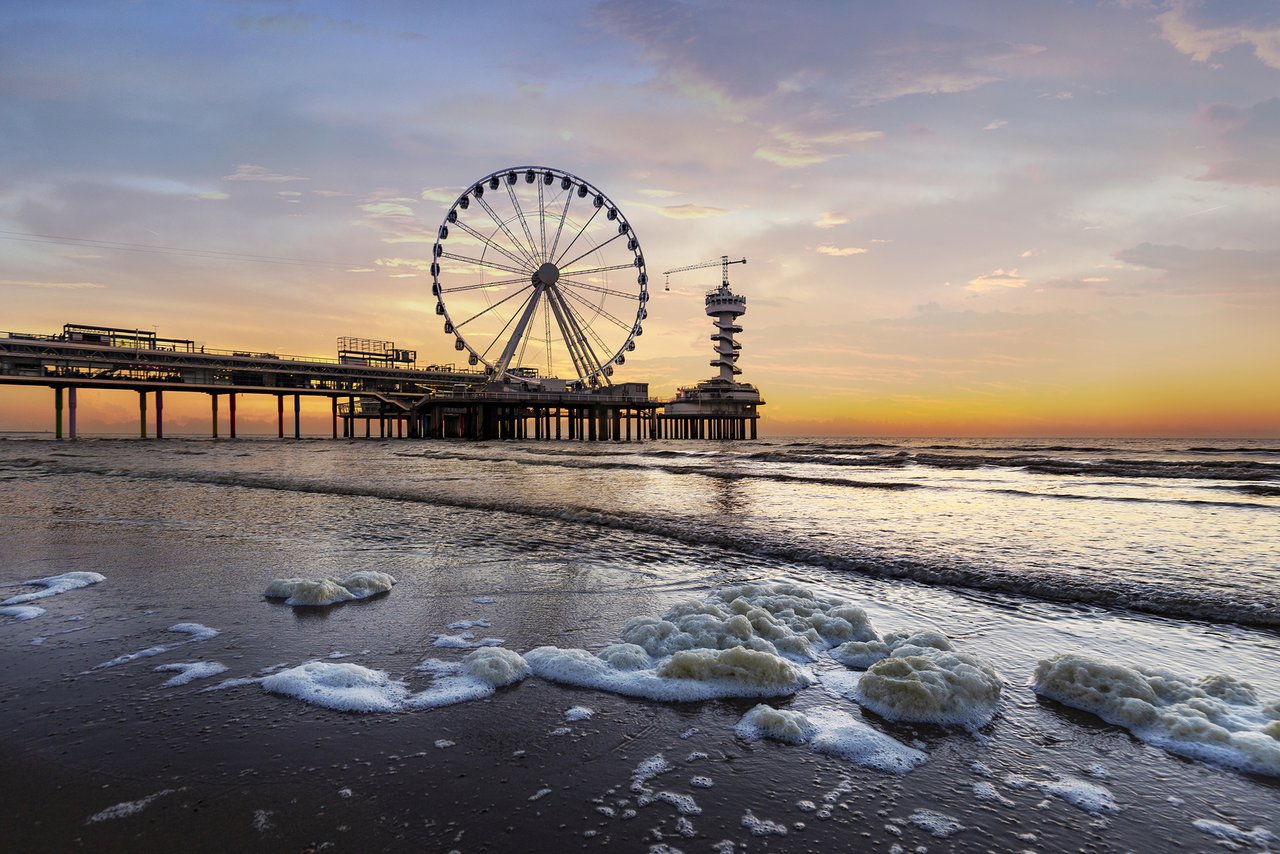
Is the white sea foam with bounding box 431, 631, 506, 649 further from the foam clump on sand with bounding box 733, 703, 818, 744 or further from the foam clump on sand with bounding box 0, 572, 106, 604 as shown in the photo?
the foam clump on sand with bounding box 0, 572, 106, 604

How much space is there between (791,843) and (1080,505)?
13421 mm

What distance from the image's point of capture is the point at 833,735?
2.95 metres

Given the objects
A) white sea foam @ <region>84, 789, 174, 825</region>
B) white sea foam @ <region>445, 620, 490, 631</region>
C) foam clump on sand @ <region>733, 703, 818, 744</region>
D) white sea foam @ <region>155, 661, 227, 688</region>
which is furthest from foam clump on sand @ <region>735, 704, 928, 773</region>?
white sea foam @ <region>155, 661, 227, 688</region>

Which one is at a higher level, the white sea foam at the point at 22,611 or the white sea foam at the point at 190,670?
the white sea foam at the point at 22,611

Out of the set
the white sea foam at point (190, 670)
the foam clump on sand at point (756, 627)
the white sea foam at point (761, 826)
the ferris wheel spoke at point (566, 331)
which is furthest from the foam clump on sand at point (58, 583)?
the ferris wheel spoke at point (566, 331)

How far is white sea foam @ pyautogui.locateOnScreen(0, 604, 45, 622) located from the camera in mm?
4594

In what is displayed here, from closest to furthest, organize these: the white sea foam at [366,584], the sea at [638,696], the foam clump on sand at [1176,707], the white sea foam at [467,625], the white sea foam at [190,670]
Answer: the sea at [638,696] < the foam clump on sand at [1176,707] < the white sea foam at [190,670] < the white sea foam at [467,625] < the white sea foam at [366,584]

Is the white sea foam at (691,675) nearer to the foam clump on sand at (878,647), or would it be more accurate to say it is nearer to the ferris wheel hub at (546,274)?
the foam clump on sand at (878,647)

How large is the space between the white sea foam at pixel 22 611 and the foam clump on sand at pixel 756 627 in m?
4.14

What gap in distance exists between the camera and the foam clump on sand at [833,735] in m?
2.75

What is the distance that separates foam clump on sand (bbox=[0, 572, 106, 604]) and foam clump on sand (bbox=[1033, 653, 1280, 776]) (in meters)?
6.98

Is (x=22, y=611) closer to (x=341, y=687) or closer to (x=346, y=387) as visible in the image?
(x=341, y=687)

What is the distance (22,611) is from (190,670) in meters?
2.27

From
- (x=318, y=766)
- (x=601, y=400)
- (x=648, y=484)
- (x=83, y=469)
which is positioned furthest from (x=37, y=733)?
(x=601, y=400)
